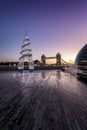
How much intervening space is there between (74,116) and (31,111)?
1.04 m

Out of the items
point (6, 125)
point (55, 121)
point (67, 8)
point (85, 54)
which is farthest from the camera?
point (85, 54)

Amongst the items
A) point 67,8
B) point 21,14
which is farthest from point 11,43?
point 67,8

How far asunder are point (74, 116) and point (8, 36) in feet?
103

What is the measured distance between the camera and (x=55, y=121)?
2.66m

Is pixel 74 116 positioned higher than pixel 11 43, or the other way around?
pixel 11 43

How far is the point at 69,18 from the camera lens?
19906 millimetres

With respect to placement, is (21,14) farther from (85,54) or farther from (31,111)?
(85,54)

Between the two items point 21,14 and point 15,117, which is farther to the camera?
point 21,14

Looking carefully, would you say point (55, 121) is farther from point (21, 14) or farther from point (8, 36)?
point (8, 36)

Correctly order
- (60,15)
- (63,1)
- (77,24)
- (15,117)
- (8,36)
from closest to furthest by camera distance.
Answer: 1. (15,117)
2. (63,1)
3. (60,15)
4. (77,24)
5. (8,36)

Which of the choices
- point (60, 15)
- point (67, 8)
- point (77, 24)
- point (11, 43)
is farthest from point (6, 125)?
point (11, 43)

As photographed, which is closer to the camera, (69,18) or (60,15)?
(60,15)

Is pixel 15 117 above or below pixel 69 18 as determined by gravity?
below

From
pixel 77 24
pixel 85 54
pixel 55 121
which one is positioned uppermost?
pixel 77 24
